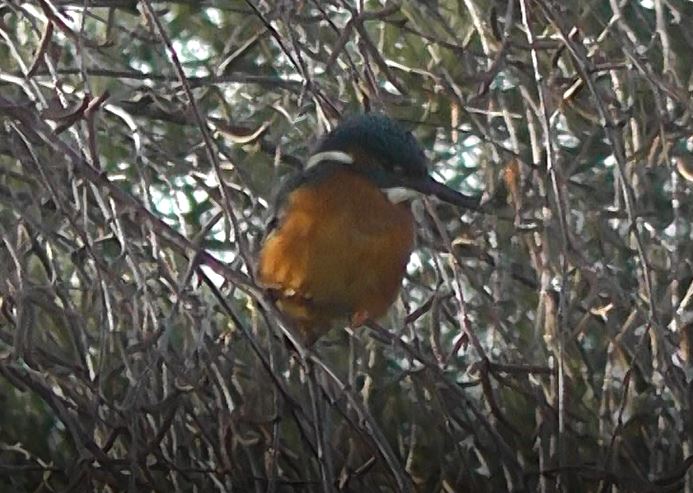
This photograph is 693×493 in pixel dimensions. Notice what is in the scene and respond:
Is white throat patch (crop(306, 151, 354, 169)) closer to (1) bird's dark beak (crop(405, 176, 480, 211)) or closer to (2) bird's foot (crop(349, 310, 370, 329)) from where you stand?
(1) bird's dark beak (crop(405, 176, 480, 211))

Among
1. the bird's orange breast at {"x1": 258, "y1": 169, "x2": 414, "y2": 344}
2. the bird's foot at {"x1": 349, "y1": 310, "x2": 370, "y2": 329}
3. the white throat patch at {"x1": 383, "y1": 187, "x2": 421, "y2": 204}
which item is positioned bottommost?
the bird's foot at {"x1": 349, "y1": 310, "x2": 370, "y2": 329}

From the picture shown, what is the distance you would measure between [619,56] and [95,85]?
99cm

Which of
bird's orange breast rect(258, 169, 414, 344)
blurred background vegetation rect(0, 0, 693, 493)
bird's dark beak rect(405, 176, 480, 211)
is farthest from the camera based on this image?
bird's orange breast rect(258, 169, 414, 344)

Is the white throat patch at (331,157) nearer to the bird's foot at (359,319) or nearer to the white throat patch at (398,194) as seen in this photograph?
the white throat patch at (398,194)

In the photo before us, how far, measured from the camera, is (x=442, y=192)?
2.04 m

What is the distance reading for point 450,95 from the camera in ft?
7.06

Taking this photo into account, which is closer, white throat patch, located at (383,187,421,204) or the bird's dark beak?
the bird's dark beak

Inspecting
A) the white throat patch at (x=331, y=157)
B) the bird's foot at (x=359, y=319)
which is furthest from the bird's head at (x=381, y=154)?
the bird's foot at (x=359, y=319)

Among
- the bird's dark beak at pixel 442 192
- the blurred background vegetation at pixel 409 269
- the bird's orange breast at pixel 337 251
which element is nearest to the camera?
the blurred background vegetation at pixel 409 269

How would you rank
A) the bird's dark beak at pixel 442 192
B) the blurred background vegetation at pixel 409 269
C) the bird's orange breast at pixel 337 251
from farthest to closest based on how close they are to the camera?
Answer: the bird's orange breast at pixel 337 251, the bird's dark beak at pixel 442 192, the blurred background vegetation at pixel 409 269

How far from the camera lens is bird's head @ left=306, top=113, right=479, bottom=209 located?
217 cm

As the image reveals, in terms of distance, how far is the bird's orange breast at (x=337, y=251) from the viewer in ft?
7.08

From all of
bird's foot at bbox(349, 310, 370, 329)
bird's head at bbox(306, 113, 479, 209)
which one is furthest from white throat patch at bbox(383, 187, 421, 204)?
bird's foot at bbox(349, 310, 370, 329)

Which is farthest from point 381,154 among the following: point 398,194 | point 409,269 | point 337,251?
point 409,269
